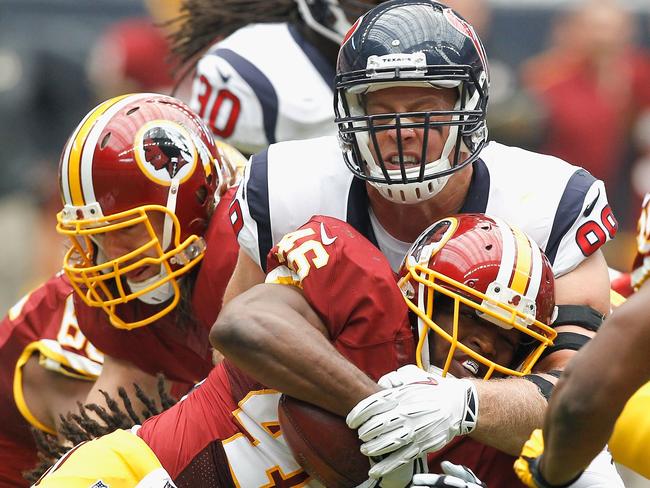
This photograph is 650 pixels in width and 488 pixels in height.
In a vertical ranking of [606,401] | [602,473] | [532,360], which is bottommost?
[602,473]

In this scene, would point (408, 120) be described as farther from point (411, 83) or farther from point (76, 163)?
point (76, 163)

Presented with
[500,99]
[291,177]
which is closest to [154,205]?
[291,177]

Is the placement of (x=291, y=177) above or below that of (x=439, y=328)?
above

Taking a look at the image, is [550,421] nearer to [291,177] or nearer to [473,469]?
[473,469]

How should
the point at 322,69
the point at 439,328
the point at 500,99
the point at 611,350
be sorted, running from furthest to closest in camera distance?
the point at 500,99 < the point at 322,69 < the point at 439,328 < the point at 611,350

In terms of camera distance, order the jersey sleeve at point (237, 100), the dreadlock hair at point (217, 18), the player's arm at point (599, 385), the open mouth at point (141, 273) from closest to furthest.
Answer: the player's arm at point (599, 385), the open mouth at point (141, 273), the jersey sleeve at point (237, 100), the dreadlock hair at point (217, 18)

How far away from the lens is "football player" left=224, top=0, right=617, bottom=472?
362 cm

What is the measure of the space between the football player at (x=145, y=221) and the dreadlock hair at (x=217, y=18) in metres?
1.36

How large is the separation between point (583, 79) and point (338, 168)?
543cm

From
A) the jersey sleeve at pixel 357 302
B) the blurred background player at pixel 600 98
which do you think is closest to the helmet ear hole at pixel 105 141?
the jersey sleeve at pixel 357 302

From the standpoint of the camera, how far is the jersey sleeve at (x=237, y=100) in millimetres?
5219

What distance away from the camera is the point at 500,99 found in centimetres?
855

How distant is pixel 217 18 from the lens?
18.6 ft

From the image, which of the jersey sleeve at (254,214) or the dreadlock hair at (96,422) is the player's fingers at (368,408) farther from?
the dreadlock hair at (96,422)
